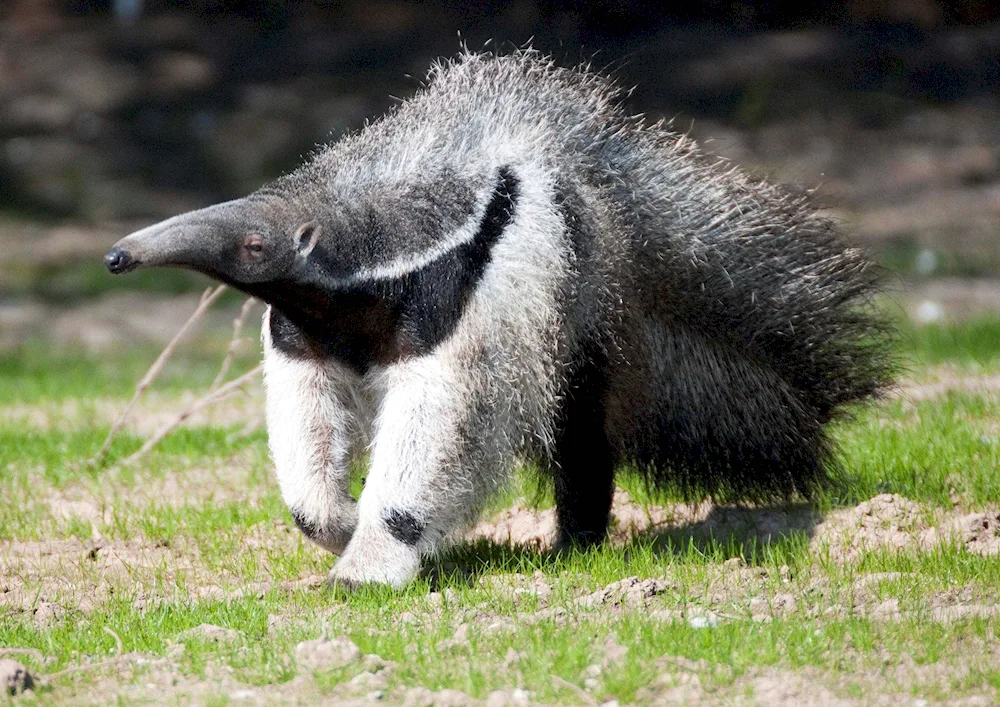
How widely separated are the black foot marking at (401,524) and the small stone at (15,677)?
4.87 feet

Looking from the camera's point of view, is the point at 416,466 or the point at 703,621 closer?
the point at 703,621

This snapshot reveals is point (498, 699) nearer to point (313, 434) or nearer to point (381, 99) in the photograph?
point (313, 434)

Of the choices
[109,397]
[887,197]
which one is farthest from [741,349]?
[887,197]

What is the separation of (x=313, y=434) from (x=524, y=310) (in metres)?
0.97

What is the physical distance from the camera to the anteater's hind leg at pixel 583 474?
5668mm

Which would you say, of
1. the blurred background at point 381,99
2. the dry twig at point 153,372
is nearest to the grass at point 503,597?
the dry twig at point 153,372

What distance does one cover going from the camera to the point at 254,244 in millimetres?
4789

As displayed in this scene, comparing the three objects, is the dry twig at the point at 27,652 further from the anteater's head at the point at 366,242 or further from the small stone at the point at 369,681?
the anteater's head at the point at 366,242

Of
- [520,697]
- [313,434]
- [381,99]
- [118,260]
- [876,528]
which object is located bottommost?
[520,697]

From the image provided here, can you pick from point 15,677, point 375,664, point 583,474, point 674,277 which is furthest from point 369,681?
point 674,277

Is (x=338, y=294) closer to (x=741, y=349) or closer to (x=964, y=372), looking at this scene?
(x=741, y=349)

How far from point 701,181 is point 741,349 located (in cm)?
74

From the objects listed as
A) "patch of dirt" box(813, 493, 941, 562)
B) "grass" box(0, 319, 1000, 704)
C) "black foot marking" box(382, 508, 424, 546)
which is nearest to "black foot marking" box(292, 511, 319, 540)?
"grass" box(0, 319, 1000, 704)

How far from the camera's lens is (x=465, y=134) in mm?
5258
